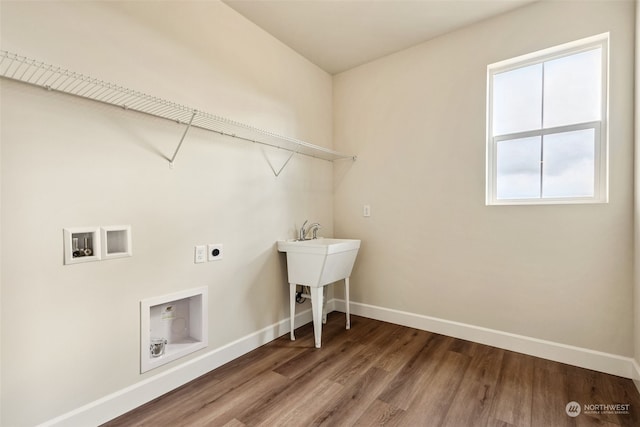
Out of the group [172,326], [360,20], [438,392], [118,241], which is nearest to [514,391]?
[438,392]

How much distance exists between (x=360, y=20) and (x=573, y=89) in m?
1.69

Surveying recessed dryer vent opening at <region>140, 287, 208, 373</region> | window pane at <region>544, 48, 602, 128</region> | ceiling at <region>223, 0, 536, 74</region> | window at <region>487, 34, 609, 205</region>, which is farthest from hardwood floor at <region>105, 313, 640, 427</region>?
ceiling at <region>223, 0, 536, 74</region>

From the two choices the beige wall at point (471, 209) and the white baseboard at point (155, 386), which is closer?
the white baseboard at point (155, 386)

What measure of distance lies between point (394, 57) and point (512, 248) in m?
2.06

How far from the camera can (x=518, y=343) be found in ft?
7.45

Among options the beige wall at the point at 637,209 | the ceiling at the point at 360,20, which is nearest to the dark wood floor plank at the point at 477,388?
the beige wall at the point at 637,209

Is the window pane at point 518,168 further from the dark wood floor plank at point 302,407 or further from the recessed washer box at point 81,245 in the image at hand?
the recessed washer box at point 81,245

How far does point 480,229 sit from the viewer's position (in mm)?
2443

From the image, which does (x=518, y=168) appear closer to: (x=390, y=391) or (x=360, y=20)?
(x=360, y=20)

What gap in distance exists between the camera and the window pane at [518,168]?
2.27 metres

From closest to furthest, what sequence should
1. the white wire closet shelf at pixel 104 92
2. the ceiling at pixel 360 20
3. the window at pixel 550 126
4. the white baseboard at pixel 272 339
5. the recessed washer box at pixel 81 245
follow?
the white wire closet shelf at pixel 104 92, the recessed washer box at pixel 81 245, the white baseboard at pixel 272 339, the window at pixel 550 126, the ceiling at pixel 360 20

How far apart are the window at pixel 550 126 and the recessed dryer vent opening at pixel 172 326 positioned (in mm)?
2434

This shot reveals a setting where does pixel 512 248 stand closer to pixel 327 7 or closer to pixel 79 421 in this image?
pixel 327 7

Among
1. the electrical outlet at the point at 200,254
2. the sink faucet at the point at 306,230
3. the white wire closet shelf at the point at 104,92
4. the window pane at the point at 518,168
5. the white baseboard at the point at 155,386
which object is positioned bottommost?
the white baseboard at the point at 155,386
